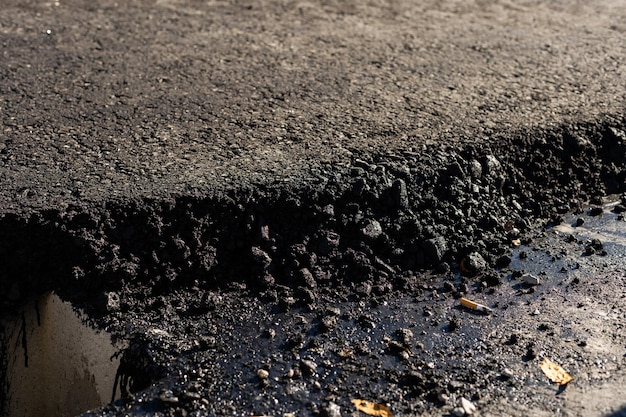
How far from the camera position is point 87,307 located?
11.8ft

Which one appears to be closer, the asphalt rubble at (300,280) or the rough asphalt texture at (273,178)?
the asphalt rubble at (300,280)

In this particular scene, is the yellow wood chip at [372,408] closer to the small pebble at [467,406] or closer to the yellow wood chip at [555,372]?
the small pebble at [467,406]

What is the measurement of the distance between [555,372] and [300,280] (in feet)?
3.61

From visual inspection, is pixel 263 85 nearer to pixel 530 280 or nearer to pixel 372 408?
pixel 530 280

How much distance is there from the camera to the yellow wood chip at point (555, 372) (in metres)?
3.27

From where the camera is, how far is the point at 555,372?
130 inches

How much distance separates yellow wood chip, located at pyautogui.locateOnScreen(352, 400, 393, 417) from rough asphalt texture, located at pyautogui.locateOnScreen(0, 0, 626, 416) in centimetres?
7

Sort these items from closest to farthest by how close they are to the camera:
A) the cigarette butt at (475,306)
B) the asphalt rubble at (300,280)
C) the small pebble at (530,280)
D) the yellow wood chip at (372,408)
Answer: the yellow wood chip at (372,408) < the asphalt rubble at (300,280) < the cigarette butt at (475,306) < the small pebble at (530,280)

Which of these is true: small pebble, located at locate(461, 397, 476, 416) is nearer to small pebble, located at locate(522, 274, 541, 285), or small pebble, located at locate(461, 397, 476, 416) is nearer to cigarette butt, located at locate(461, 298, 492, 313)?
cigarette butt, located at locate(461, 298, 492, 313)

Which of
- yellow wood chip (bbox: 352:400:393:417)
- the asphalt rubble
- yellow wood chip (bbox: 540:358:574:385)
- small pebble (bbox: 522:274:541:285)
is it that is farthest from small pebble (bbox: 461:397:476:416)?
small pebble (bbox: 522:274:541:285)

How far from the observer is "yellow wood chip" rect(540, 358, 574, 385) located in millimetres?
3268

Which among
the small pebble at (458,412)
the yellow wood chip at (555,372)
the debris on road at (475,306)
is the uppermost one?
the debris on road at (475,306)

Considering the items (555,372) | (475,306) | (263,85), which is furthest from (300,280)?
(263,85)

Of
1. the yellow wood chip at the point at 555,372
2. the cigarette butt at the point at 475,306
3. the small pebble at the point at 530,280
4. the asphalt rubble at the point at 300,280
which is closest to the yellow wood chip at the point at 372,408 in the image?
the asphalt rubble at the point at 300,280
